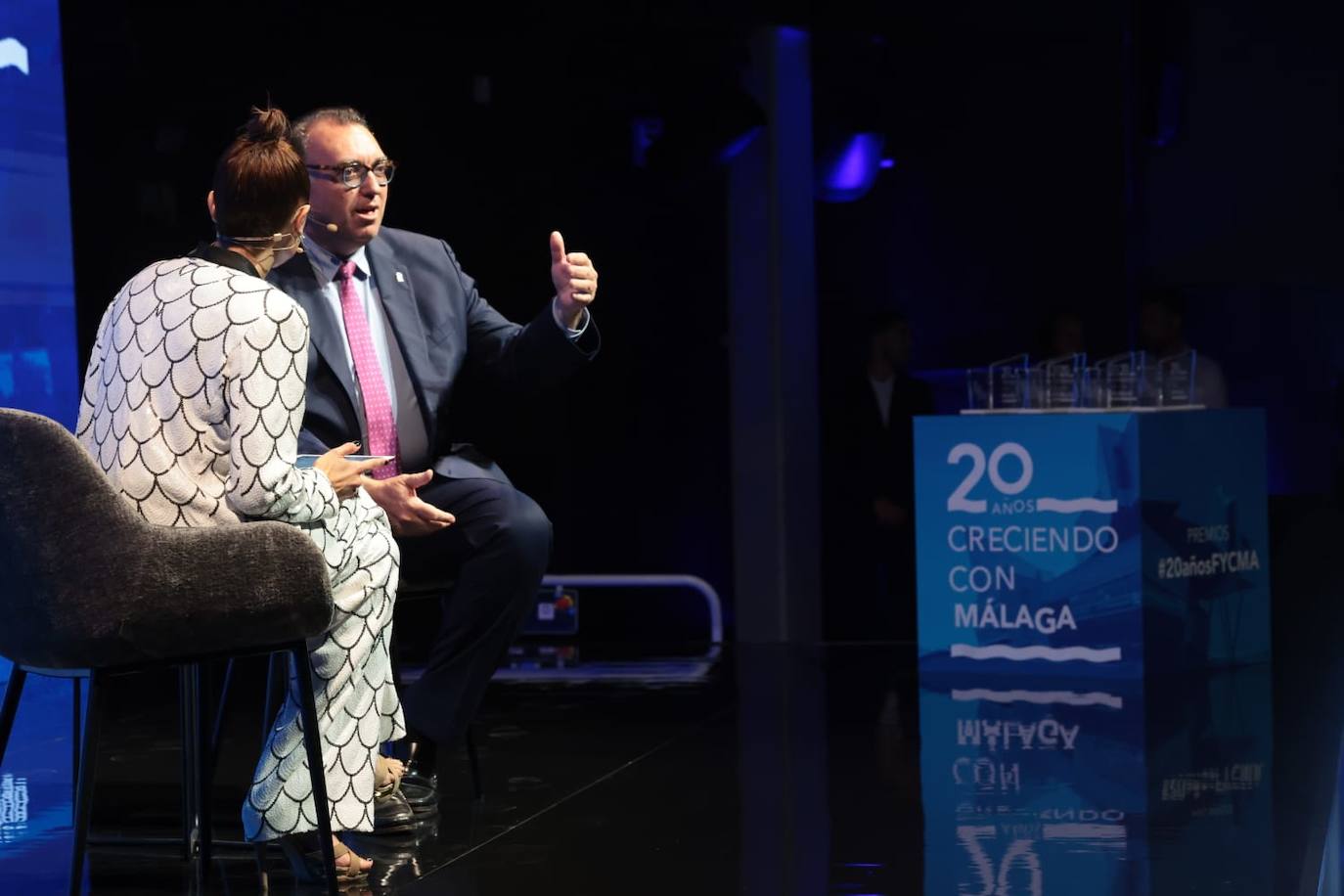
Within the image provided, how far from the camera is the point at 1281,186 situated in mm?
7539

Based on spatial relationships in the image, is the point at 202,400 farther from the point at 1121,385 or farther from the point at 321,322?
the point at 1121,385

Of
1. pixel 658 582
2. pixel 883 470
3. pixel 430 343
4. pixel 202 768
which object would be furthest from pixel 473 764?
pixel 883 470

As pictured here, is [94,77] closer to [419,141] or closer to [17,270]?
[419,141]

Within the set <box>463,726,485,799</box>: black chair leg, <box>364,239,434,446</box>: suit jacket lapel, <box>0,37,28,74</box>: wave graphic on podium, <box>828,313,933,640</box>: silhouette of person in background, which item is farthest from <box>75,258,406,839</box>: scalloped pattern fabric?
<box>828,313,933,640</box>: silhouette of person in background

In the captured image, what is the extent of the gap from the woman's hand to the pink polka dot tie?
65 cm

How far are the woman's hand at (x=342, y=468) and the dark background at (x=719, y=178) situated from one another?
377 centimetres

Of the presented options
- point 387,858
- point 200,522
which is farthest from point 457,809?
point 200,522

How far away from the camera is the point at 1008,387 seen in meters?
5.66

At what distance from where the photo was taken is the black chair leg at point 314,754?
9.11 feet

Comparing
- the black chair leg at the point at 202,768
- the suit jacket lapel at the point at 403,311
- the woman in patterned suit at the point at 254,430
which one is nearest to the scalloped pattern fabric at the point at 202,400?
the woman in patterned suit at the point at 254,430

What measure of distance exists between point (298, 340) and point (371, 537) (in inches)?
20.1

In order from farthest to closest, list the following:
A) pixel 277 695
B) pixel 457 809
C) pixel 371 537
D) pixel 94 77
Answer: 1. pixel 94 77
2. pixel 457 809
3. pixel 277 695
4. pixel 371 537

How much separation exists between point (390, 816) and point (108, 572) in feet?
3.64

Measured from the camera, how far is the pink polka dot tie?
12.2 feet
